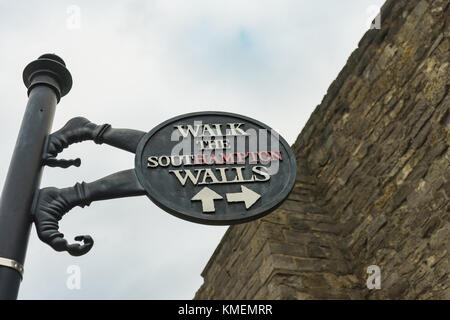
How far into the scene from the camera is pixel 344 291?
475 centimetres

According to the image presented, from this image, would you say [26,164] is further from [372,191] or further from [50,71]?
[372,191]

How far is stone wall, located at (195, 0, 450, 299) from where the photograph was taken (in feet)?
13.8

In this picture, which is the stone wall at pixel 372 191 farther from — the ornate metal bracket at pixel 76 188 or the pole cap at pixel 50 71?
the pole cap at pixel 50 71

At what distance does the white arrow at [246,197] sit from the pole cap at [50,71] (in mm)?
1036

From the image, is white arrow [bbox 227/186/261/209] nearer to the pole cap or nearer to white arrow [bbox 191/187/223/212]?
white arrow [bbox 191/187/223/212]

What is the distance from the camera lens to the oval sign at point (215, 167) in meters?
1.97

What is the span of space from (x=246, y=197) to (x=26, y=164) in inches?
36.3

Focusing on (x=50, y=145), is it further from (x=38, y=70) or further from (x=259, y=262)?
(x=259, y=262)

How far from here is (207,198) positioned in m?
1.99

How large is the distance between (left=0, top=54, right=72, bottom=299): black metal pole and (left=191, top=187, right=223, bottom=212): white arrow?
2.18 ft

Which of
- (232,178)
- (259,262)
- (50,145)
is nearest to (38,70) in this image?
(50,145)

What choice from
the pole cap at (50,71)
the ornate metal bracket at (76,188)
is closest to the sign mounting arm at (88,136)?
the ornate metal bracket at (76,188)

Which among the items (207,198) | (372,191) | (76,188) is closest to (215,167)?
(207,198)

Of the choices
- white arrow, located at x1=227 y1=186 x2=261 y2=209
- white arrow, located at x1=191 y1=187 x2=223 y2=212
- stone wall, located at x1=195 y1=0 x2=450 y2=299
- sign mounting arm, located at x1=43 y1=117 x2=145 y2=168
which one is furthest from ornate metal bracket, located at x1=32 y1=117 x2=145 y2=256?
stone wall, located at x1=195 y1=0 x2=450 y2=299
